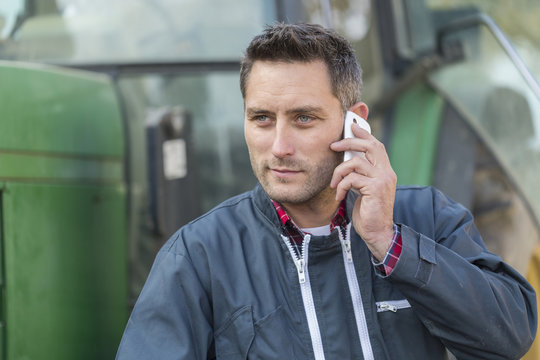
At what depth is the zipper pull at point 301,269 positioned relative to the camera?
1671 mm

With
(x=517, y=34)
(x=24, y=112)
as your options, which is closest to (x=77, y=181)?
(x=24, y=112)

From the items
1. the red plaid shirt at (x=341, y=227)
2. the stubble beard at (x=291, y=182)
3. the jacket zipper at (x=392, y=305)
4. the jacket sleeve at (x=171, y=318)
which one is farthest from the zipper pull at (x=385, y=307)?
the jacket sleeve at (x=171, y=318)

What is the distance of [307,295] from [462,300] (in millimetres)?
368

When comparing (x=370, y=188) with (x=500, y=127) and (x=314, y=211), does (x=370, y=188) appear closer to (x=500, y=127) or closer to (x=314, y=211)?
(x=314, y=211)

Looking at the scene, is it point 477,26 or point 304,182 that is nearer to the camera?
point 304,182

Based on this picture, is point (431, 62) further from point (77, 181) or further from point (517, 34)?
point (77, 181)

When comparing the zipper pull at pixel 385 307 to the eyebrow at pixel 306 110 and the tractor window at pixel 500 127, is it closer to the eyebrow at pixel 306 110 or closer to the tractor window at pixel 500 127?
the eyebrow at pixel 306 110

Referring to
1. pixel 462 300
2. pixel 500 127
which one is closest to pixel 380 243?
pixel 462 300

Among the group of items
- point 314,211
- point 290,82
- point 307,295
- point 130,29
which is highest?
point 130,29

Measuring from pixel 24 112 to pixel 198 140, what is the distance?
36.1 inches

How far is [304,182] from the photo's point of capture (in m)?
1.73

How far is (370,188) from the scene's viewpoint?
5.41 ft

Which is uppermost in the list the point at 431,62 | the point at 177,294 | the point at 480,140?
the point at 431,62

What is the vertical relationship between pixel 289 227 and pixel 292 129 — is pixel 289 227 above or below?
Answer: below
